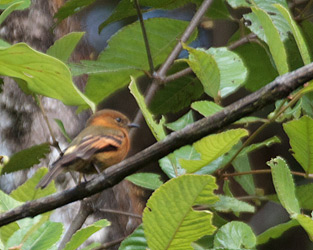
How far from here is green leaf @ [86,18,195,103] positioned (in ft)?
5.46

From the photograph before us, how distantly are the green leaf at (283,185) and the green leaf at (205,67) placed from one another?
0.24 m

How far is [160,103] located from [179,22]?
0.24 meters

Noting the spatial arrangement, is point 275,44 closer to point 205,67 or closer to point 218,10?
point 205,67

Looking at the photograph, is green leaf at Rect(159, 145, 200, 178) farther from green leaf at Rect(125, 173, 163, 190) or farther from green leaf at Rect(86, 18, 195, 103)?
green leaf at Rect(86, 18, 195, 103)

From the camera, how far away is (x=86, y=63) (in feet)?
4.98

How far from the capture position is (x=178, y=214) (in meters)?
0.89

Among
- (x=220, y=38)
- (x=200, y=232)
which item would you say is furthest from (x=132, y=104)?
(x=200, y=232)

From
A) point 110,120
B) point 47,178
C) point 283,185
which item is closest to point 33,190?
point 47,178

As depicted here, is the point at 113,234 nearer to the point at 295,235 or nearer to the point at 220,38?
the point at 220,38

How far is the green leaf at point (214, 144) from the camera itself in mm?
981

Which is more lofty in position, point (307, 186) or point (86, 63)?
point (86, 63)

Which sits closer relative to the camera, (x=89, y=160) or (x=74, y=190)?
(x=74, y=190)

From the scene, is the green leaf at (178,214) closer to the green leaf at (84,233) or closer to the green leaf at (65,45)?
the green leaf at (84,233)

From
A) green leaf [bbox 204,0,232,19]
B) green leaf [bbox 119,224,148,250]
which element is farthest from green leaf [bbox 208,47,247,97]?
green leaf [bbox 204,0,232,19]
